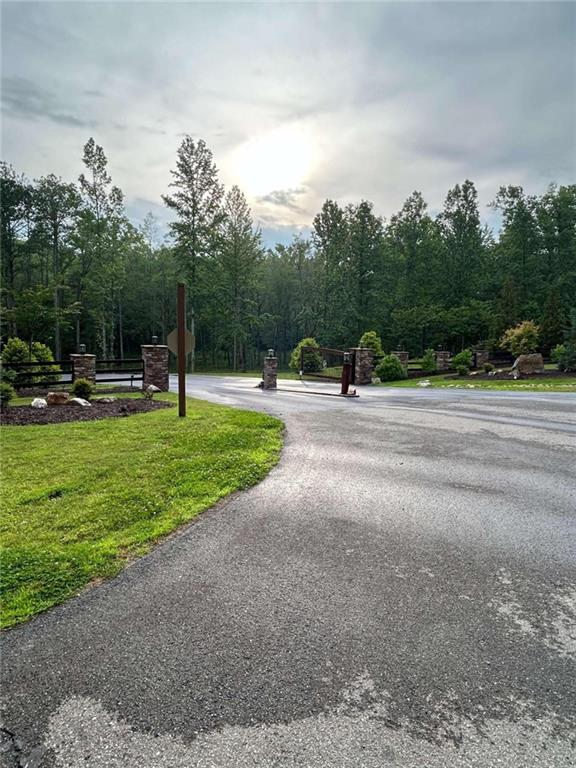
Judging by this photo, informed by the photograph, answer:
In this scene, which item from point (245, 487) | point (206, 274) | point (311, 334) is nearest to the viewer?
point (245, 487)

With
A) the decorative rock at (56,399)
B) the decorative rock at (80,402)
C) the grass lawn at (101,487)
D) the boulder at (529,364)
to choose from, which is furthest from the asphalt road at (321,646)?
the boulder at (529,364)

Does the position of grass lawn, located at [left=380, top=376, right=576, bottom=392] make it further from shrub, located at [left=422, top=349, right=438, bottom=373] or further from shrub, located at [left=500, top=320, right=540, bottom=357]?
shrub, located at [left=500, top=320, right=540, bottom=357]

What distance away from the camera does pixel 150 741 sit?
1560mm

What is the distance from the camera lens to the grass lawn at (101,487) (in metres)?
2.74

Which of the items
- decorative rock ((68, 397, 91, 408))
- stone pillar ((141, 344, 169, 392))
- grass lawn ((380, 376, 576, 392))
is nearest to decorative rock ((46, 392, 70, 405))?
decorative rock ((68, 397, 91, 408))

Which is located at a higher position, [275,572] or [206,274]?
[206,274]

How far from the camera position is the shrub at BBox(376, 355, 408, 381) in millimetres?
19297

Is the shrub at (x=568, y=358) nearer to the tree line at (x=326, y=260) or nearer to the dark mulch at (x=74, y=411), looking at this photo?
the tree line at (x=326, y=260)

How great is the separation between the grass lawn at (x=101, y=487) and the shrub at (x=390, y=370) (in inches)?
505

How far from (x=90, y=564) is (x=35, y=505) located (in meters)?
1.40

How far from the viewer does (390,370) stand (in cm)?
1931

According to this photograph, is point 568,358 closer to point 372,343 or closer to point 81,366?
point 372,343

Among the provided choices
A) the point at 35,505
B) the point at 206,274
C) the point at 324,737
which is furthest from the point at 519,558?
the point at 206,274

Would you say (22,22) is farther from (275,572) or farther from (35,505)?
(275,572)
